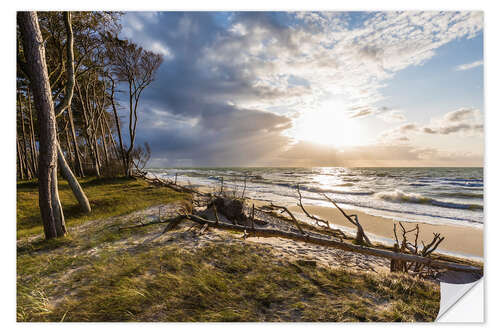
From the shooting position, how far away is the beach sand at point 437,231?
3700 millimetres

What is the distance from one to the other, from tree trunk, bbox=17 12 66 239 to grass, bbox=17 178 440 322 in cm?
28

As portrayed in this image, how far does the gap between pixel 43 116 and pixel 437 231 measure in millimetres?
8321

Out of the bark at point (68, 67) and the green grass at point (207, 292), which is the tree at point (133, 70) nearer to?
the bark at point (68, 67)

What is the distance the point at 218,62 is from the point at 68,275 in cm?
403

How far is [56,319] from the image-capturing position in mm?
1770

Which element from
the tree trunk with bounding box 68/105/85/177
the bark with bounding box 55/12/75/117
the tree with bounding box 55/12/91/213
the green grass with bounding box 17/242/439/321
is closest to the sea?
the green grass with bounding box 17/242/439/321

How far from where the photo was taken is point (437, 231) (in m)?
4.74

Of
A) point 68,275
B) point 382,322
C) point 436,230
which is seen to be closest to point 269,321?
point 382,322

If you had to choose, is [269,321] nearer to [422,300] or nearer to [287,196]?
[422,300]

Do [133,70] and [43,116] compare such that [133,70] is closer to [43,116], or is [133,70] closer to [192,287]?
[43,116]

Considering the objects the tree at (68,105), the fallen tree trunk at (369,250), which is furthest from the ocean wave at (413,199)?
the tree at (68,105)

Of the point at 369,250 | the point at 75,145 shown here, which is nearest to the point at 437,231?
the point at 369,250

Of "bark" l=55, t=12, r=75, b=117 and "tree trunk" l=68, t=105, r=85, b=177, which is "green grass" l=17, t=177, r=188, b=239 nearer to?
"bark" l=55, t=12, r=75, b=117

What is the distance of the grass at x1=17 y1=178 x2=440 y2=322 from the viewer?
1810mm
